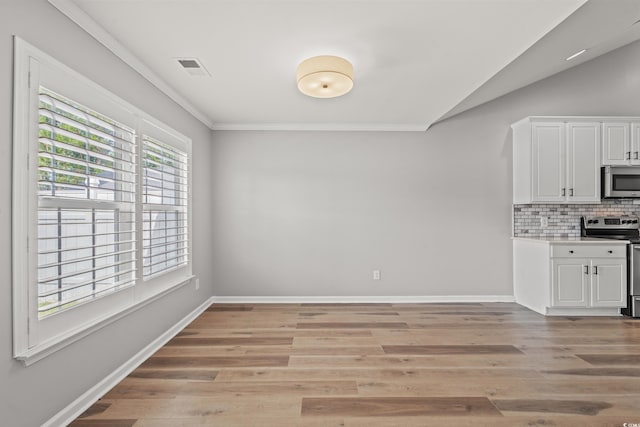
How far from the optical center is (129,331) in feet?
8.16

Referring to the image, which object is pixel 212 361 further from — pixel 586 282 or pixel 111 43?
pixel 586 282

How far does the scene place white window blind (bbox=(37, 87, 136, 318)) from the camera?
67.8 inches

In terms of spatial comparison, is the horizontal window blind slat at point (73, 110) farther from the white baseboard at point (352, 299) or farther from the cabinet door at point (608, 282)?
the cabinet door at point (608, 282)

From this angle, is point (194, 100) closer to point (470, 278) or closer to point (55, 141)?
point (55, 141)

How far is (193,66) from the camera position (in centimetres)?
266

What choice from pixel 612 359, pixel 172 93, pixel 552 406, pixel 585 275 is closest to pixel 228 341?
pixel 172 93

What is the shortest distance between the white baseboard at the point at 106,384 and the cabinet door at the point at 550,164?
4374 millimetres

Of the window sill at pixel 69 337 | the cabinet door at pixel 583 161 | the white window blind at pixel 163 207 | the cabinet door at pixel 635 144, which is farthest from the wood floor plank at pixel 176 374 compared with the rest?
the cabinet door at pixel 635 144

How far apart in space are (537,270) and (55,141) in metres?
4.67

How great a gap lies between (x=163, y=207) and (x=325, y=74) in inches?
75.4

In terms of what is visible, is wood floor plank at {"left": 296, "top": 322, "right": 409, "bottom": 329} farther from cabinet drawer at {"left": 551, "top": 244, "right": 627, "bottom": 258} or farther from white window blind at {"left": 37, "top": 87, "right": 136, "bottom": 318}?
cabinet drawer at {"left": 551, "top": 244, "right": 627, "bottom": 258}

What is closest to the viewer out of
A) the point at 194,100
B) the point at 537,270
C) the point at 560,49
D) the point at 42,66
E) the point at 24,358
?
the point at 24,358

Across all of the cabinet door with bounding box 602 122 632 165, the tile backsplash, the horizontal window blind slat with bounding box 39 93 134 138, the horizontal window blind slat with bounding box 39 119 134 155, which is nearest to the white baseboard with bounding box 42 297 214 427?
the horizontal window blind slat with bounding box 39 119 134 155

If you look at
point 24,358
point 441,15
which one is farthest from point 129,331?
point 441,15
